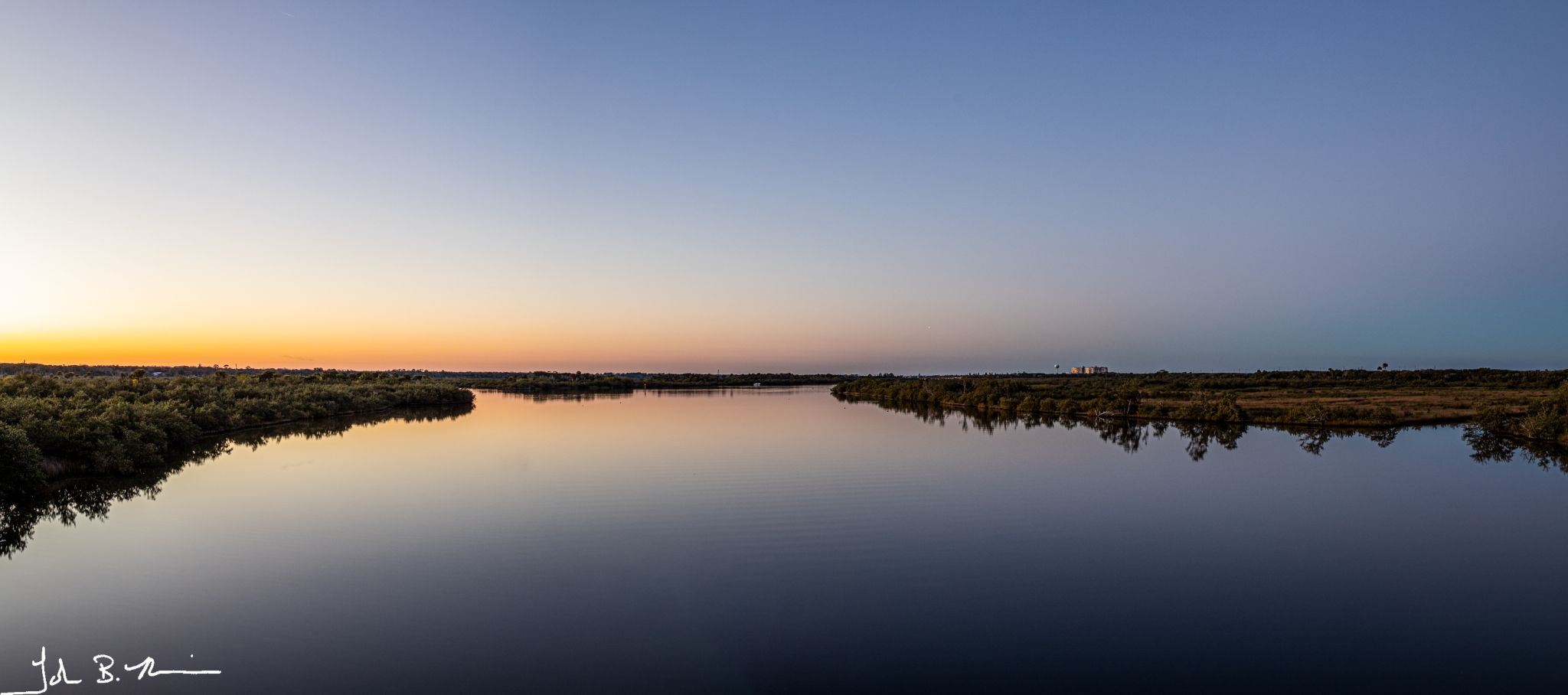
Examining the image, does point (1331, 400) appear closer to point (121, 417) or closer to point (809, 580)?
point (809, 580)

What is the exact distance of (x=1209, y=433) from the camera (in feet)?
82.9

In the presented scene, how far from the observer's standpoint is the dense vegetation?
585 inches

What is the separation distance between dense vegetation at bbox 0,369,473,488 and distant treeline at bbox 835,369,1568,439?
33007mm

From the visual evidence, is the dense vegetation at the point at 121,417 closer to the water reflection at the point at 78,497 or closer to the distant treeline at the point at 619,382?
the water reflection at the point at 78,497

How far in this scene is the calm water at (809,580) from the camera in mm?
6090

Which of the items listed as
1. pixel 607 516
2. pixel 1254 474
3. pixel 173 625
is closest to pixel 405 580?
→ pixel 173 625
